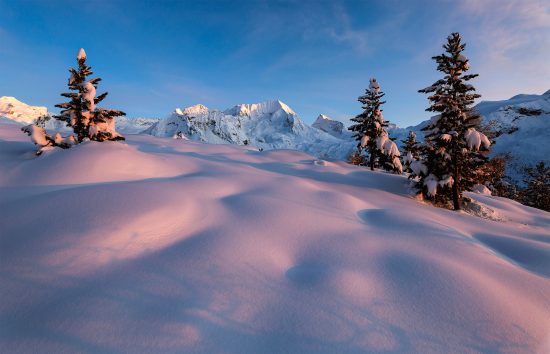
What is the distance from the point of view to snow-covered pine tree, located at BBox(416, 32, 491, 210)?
14414mm

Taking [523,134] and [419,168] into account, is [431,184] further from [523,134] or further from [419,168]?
[523,134]

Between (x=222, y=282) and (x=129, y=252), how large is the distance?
188cm

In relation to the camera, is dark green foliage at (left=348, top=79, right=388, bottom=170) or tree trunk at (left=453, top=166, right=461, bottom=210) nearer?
tree trunk at (left=453, top=166, right=461, bottom=210)

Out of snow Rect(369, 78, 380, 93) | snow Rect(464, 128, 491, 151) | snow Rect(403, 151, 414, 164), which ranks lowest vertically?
snow Rect(403, 151, 414, 164)

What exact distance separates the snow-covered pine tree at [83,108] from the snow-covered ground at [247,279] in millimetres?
8673

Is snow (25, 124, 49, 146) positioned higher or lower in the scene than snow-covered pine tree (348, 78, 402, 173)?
lower

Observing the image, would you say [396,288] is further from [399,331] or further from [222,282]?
[222,282]

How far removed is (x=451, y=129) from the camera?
14680 mm

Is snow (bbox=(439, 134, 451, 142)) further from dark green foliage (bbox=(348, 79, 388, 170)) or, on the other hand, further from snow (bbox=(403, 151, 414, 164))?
dark green foliage (bbox=(348, 79, 388, 170))

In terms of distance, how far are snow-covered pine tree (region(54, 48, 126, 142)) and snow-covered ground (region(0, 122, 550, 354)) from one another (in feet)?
28.5

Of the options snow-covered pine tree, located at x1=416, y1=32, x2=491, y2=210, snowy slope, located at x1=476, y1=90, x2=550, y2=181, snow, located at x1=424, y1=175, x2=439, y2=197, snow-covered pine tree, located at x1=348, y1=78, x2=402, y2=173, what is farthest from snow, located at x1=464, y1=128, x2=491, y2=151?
snowy slope, located at x1=476, y1=90, x2=550, y2=181

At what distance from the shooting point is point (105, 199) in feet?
20.7

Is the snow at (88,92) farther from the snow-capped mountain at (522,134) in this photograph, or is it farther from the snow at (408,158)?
the snow-capped mountain at (522,134)

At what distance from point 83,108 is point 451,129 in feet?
67.4
